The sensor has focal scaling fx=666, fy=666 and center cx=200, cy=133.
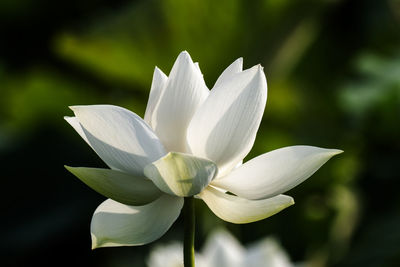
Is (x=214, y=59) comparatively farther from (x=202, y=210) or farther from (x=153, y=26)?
(x=202, y=210)

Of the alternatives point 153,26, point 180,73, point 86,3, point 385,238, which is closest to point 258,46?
point 153,26

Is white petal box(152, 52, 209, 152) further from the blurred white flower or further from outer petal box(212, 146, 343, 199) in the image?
the blurred white flower

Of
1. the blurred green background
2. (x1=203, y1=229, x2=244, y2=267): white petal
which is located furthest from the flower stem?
the blurred green background

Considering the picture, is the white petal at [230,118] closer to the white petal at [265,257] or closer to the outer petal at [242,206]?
the outer petal at [242,206]

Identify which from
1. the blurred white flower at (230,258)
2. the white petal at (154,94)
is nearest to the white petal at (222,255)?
the blurred white flower at (230,258)

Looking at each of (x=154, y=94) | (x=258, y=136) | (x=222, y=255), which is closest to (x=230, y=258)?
(x=222, y=255)

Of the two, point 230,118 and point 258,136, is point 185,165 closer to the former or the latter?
point 230,118

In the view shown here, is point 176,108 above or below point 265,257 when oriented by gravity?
above
